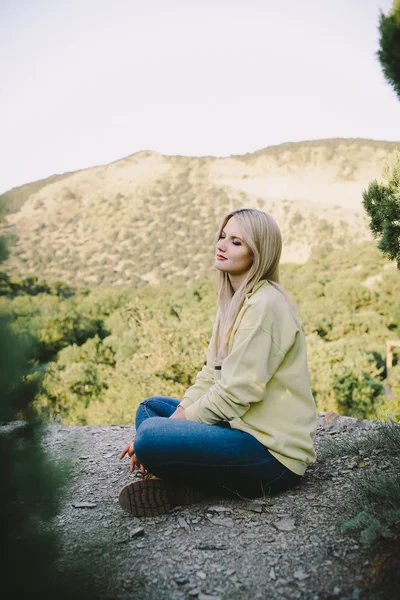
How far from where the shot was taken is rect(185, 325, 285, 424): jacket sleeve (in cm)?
215

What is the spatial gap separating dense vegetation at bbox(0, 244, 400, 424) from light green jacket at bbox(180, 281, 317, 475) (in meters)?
0.78

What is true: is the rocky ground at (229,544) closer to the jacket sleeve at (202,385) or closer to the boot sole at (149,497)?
the boot sole at (149,497)

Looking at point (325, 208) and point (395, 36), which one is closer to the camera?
point (395, 36)

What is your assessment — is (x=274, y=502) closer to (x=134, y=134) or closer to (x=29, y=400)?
(x=29, y=400)

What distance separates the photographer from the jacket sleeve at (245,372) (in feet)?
7.07

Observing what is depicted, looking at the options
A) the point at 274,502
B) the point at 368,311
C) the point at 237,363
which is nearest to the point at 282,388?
the point at 237,363

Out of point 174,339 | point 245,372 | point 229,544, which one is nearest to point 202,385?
point 245,372

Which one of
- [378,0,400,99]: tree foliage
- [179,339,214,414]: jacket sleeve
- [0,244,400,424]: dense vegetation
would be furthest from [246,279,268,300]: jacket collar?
[378,0,400,99]: tree foliage

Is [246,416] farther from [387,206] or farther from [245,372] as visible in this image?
[387,206]

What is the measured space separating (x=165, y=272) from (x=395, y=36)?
1277 inches

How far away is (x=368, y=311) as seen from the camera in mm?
17562

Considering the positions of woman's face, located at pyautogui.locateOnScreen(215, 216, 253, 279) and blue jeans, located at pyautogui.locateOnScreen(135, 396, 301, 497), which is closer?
blue jeans, located at pyautogui.locateOnScreen(135, 396, 301, 497)

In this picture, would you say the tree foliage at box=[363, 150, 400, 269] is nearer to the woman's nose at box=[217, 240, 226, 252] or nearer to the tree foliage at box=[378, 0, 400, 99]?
the tree foliage at box=[378, 0, 400, 99]

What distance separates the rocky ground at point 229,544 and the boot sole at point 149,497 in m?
0.04
